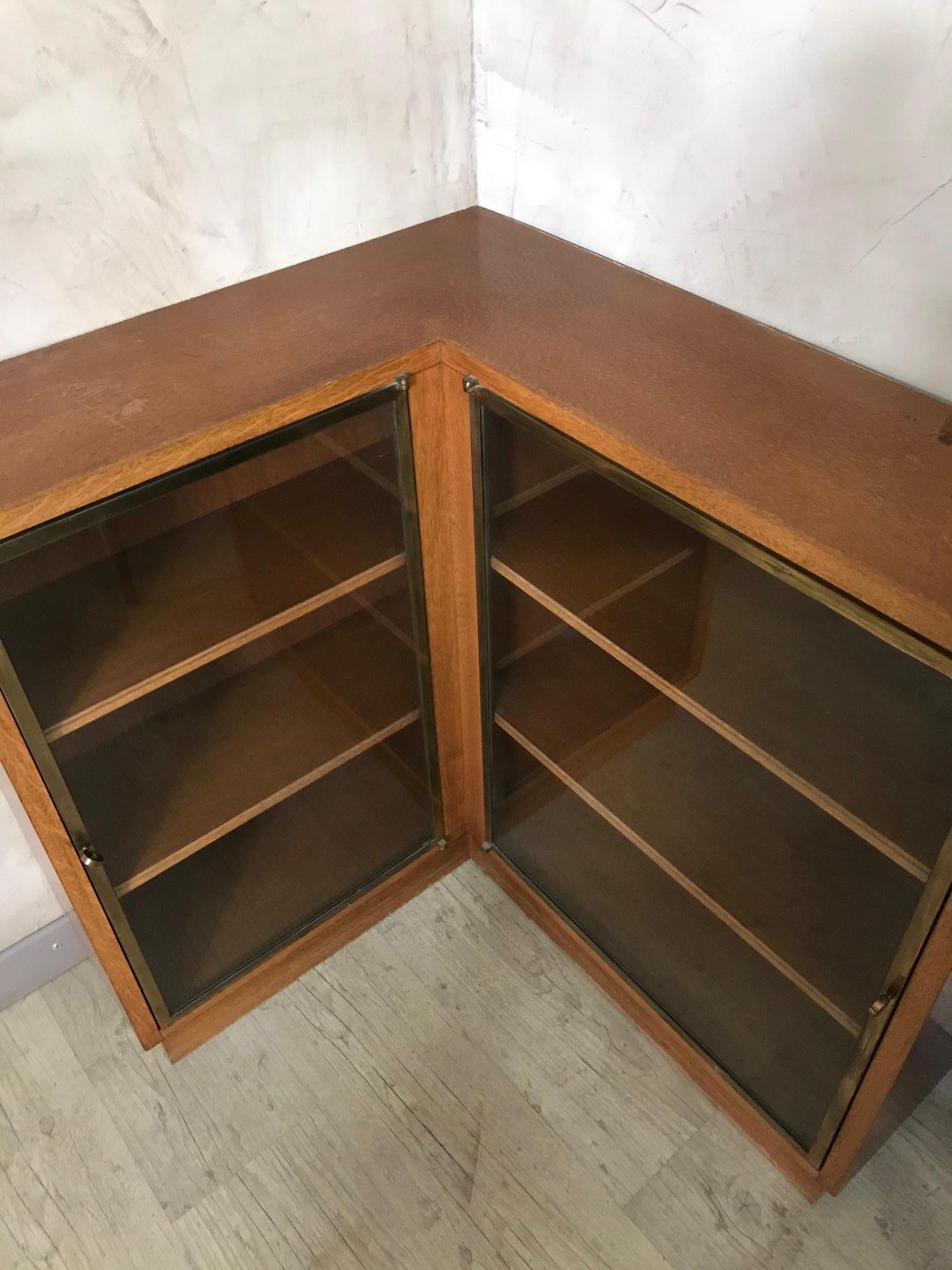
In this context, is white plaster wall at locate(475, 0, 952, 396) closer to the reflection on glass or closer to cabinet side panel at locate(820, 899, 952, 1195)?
the reflection on glass

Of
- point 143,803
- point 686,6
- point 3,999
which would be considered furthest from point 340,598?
point 3,999

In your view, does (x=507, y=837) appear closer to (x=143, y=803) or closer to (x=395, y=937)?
(x=395, y=937)

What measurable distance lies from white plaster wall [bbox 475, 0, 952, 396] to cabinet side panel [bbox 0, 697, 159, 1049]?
0.89 m

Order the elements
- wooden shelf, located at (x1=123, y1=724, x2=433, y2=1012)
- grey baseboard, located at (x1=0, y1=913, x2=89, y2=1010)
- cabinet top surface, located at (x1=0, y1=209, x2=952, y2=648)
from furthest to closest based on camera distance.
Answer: grey baseboard, located at (x1=0, y1=913, x2=89, y2=1010), wooden shelf, located at (x1=123, y1=724, x2=433, y2=1012), cabinet top surface, located at (x1=0, y1=209, x2=952, y2=648)

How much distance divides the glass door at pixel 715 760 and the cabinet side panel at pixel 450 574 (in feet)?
0.09

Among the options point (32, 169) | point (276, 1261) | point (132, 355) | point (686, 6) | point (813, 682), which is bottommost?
point (276, 1261)

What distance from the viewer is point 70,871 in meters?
1.13

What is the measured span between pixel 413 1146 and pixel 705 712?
76 centimetres

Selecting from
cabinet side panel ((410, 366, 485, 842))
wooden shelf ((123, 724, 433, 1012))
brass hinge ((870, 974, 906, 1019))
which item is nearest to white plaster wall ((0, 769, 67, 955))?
wooden shelf ((123, 724, 433, 1012))

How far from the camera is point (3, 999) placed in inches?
59.9

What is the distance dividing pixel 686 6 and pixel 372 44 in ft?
1.25

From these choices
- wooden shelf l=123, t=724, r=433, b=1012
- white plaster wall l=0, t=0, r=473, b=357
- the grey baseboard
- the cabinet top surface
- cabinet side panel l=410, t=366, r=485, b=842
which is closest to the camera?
the cabinet top surface

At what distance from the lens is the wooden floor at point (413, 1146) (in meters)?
1.25

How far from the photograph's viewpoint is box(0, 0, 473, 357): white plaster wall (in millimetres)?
994
